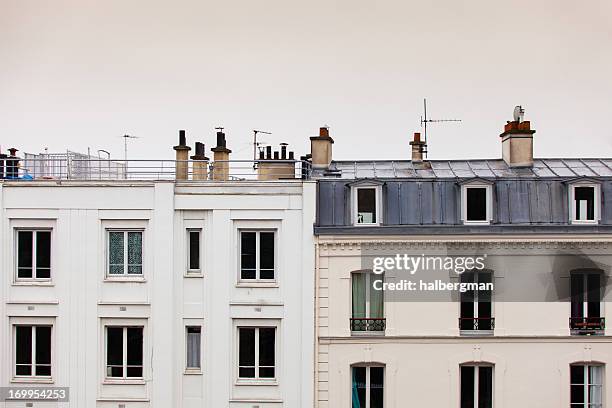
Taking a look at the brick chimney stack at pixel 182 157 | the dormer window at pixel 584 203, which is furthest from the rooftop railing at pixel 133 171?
the dormer window at pixel 584 203

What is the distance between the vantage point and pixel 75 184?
20094mm

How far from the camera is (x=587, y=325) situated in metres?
19.9

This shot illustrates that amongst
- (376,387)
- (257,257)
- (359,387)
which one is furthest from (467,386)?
(257,257)

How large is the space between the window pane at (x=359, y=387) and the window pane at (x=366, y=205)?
13.2ft

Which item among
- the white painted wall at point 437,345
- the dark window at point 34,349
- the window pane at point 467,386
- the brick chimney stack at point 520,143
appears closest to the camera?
the white painted wall at point 437,345

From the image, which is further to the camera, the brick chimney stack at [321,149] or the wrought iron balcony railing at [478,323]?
the brick chimney stack at [321,149]

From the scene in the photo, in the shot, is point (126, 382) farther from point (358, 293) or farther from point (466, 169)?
point (466, 169)

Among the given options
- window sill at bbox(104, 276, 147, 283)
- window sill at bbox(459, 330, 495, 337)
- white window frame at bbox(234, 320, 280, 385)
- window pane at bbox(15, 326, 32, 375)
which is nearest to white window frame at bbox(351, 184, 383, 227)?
white window frame at bbox(234, 320, 280, 385)

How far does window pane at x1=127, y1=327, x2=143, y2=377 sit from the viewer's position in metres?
20.2

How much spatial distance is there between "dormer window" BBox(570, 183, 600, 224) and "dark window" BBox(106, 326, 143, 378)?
1196 centimetres

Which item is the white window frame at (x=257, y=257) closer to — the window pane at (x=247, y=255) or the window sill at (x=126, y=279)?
the window pane at (x=247, y=255)

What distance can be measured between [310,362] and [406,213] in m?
4.69

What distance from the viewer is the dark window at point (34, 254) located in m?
20.4

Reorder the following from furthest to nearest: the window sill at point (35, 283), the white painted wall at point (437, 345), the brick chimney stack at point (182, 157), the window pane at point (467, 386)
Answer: the brick chimney stack at point (182, 157)
the window sill at point (35, 283)
the window pane at point (467, 386)
the white painted wall at point (437, 345)
